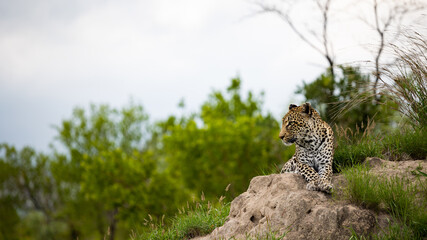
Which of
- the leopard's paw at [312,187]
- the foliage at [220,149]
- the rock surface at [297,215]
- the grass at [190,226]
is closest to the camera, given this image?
the rock surface at [297,215]

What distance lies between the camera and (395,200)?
692cm

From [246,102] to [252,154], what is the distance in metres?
6.36

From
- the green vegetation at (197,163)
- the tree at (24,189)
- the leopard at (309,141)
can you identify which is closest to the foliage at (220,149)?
the green vegetation at (197,163)

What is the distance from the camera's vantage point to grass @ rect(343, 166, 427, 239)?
660 centimetres

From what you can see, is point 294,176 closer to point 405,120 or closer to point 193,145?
point 405,120

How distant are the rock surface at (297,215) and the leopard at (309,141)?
0.86 feet

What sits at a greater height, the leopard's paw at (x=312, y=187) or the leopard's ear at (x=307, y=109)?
the leopard's ear at (x=307, y=109)

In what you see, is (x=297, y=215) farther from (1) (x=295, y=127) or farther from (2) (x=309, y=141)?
(1) (x=295, y=127)

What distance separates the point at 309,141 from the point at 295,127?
1.18 ft

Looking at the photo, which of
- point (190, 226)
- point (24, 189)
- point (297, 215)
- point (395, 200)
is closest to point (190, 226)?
point (190, 226)

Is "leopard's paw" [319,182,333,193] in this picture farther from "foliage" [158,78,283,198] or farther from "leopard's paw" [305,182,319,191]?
"foliage" [158,78,283,198]

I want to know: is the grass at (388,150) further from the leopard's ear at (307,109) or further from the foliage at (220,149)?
the foliage at (220,149)

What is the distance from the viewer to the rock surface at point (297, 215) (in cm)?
678

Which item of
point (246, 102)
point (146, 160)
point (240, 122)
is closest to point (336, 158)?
point (240, 122)
